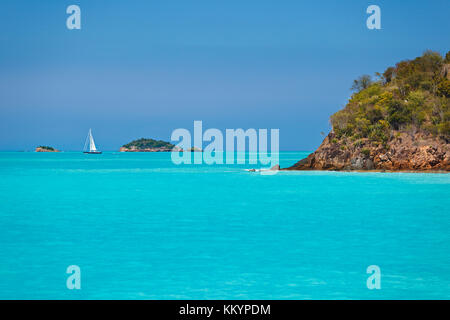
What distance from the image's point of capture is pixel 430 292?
43.4ft

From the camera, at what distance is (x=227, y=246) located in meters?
20.0

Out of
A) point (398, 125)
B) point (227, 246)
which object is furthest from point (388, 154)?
point (227, 246)

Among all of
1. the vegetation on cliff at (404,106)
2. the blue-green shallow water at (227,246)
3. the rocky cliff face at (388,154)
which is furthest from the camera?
the vegetation on cliff at (404,106)

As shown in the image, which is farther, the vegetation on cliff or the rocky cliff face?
the vegetation on cliff

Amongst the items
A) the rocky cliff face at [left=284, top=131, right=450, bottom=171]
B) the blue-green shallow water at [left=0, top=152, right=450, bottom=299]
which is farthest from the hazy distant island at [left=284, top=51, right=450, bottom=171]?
the blue-green shallow water at [left=0, top=152, right=450, bottom=299]

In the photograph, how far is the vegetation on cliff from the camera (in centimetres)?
6894

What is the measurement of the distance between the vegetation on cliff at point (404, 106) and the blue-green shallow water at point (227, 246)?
32532 millimetres

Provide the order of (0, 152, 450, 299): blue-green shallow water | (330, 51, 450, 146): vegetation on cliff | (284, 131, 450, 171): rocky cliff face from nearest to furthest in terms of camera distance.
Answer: (0, 152, 450, 299): blue-green shallow water < (284, 131, 450, 171): rocky cliff face < (330, 51, 450, 146): vegetation on cliff

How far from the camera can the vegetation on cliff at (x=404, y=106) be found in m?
68.9

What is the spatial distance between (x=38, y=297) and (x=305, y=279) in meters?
7.30

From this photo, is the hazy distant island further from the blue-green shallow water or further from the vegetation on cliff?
the blue-green shallow water

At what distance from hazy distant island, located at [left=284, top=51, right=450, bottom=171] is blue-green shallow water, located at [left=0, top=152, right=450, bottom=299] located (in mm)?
29402

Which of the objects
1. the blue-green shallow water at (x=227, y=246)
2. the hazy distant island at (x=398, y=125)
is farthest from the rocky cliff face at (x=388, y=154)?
the blue-green shallow water at (x=227, y=246)

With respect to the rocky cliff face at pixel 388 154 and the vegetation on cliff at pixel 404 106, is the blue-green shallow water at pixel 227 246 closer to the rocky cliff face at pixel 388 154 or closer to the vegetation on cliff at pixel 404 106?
the rocky cliff face at pixel 388 154
